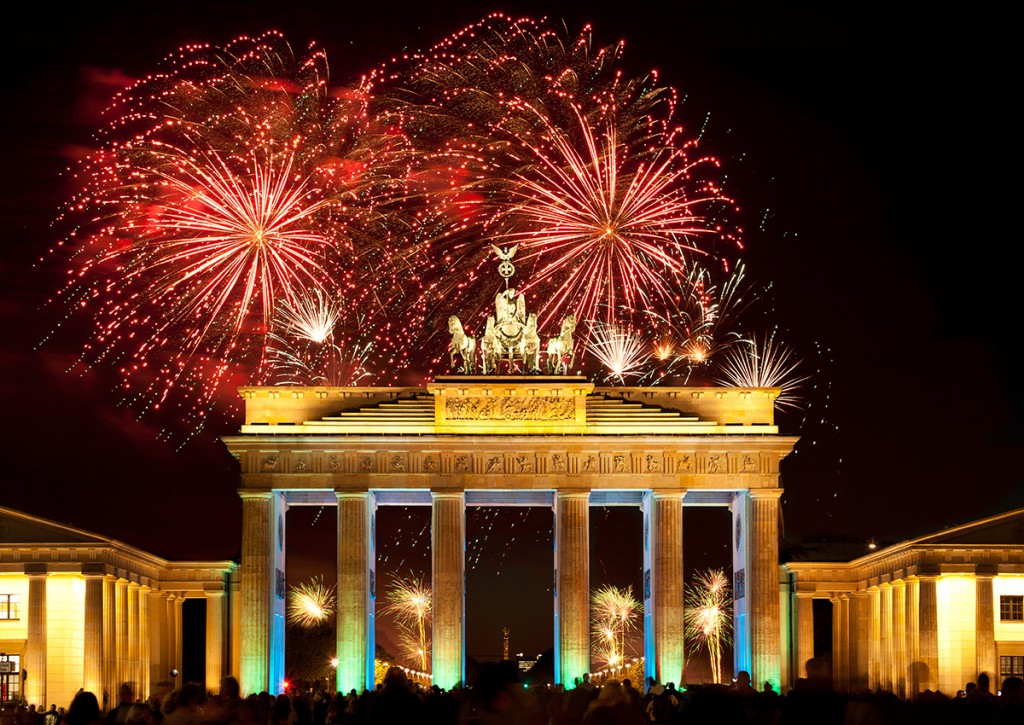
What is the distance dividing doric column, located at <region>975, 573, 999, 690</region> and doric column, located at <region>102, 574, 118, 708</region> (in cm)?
4067

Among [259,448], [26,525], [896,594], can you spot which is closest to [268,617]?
[259,448]

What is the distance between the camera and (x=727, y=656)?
464ft

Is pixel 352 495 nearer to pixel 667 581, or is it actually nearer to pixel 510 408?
pixel 510 408

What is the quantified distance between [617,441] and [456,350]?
9595 millimetres

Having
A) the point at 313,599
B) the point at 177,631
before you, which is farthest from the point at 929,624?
the point at 313,599

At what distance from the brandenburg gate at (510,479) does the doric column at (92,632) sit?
919 centimetres

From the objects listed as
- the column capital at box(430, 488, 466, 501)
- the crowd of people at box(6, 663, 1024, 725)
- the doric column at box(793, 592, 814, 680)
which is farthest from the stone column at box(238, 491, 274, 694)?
the crowd of people at box(6, 663, 1024, 725)

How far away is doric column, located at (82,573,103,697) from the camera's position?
78.7 metres

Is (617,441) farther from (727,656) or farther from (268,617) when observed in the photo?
(727,656)

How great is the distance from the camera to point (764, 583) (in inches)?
3438

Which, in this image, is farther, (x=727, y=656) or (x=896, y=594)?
(x=727, y=656)

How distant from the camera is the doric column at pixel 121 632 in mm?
83312

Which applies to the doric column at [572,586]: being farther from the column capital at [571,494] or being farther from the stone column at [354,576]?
the stone column at [354,576]

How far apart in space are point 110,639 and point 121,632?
231cm
